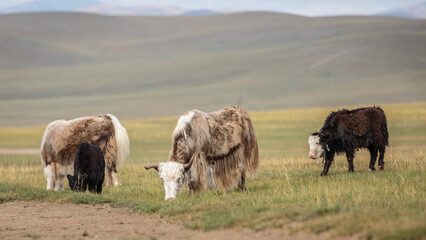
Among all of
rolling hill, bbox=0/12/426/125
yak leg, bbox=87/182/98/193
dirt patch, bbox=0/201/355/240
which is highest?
rolling hill, bbox=0/12/426/125

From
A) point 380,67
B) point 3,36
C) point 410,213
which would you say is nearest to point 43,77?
point 3,36

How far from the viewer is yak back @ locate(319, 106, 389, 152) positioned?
14375 millimetres

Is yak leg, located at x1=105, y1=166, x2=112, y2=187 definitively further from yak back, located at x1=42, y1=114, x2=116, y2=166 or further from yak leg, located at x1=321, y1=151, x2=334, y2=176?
yak leg, located at x1=321, y1=151, x2=334, y2=176

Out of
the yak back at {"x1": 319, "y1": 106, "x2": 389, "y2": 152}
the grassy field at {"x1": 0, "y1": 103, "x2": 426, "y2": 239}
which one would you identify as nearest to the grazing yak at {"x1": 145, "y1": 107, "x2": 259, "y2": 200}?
the grassy field at {"x1": 0, "y1": 103, "x2": 426, "y2": 239}

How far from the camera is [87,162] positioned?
1323 cm

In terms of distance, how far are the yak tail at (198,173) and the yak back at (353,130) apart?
365 cm

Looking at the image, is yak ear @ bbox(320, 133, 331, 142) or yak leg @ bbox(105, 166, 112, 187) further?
yak leg @ bbox(105, 166, 112, 187)

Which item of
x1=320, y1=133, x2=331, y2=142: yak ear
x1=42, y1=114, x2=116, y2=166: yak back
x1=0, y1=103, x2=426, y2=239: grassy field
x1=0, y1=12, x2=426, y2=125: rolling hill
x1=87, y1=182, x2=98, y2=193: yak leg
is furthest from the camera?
x1=0, y1=12, x2=426, y2=125: rolling hill

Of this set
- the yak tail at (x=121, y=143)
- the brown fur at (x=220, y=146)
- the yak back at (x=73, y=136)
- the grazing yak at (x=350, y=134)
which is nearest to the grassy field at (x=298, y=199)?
the brown fur at (x=220, y=146)

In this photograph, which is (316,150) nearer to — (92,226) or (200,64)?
(92,226)

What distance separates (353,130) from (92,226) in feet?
23.0

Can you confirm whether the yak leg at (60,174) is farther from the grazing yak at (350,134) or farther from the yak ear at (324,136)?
the yak ear at (324,136)

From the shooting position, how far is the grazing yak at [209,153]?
35.9 ft

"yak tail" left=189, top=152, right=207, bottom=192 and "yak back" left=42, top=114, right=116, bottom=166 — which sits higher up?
"yak back" left=42, top=114, right=116, bottom=166
